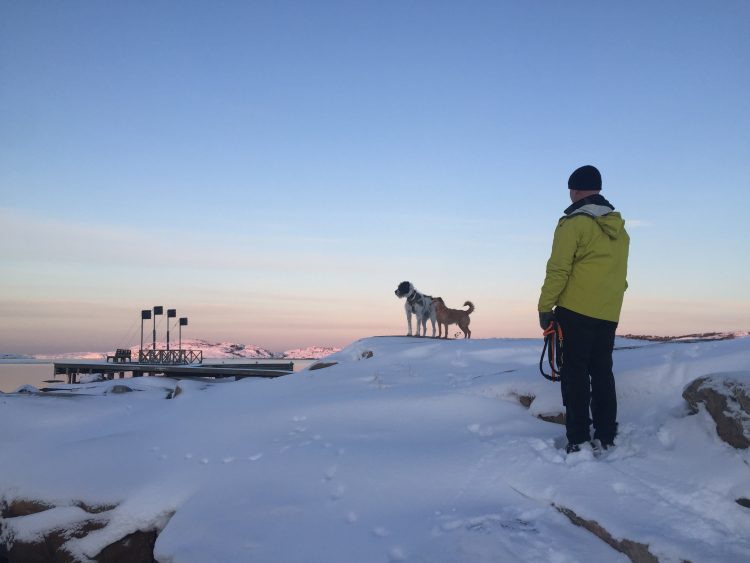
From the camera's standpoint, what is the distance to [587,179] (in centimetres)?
440

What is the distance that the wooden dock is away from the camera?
2564 cm

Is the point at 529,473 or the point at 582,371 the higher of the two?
the point at 582,371

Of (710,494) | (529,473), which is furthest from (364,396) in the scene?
(710,494)

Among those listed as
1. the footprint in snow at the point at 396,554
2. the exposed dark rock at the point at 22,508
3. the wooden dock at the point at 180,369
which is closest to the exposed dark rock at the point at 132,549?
the exposed dark rock at the point at 22,508

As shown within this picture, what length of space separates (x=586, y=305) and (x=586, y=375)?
0.57 m

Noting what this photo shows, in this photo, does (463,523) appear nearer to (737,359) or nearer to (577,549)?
(577,549)

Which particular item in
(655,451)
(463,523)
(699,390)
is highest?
(699,390)

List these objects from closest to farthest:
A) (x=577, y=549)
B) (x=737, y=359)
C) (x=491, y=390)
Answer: (x=577, y=549), (x=737, y=359), (x=491, y=390)

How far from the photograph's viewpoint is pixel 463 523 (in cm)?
330

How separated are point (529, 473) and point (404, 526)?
1060 mm

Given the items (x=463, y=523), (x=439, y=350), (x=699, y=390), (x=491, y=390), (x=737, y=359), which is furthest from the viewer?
(x=439, y=350)

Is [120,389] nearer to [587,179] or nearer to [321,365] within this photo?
[321,365]

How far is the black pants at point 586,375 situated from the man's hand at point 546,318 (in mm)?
58

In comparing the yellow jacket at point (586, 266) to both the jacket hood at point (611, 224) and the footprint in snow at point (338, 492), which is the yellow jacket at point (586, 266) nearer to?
the jacket hood at point (611, 224)
